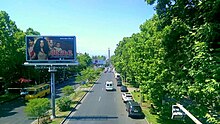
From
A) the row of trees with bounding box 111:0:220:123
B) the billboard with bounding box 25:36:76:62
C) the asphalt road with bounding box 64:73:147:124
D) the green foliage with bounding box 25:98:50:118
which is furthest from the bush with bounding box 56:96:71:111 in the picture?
the row of trees with bounding box 111:0:220:123

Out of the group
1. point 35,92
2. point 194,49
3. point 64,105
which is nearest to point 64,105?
point 64,105

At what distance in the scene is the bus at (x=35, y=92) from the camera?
40312 millimetres

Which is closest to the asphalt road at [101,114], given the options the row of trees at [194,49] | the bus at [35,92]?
the bus at [35,92]

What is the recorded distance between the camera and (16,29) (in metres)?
48.4

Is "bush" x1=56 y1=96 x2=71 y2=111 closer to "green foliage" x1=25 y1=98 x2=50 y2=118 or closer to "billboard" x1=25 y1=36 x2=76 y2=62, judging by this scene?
"billboard" x1=25 y1=36 x2=76 y2=62

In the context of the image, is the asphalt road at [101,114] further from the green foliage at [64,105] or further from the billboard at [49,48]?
the billboard at [49,48]

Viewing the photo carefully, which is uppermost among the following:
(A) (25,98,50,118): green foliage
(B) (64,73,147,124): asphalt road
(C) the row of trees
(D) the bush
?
(C) the row of trees

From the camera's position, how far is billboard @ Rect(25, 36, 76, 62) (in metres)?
29.7

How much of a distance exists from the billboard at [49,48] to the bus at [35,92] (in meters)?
11.9


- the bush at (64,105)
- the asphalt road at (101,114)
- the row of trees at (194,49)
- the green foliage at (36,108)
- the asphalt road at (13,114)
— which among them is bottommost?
the asphalt road at (101,114)

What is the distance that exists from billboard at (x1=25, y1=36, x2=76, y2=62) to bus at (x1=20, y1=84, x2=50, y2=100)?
11.9 meters

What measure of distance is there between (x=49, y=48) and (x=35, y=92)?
13675 mm

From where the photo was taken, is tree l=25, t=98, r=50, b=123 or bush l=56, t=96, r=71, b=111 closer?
tree l=25, t=98, r=50, b=123

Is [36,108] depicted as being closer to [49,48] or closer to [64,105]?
[49,48]
